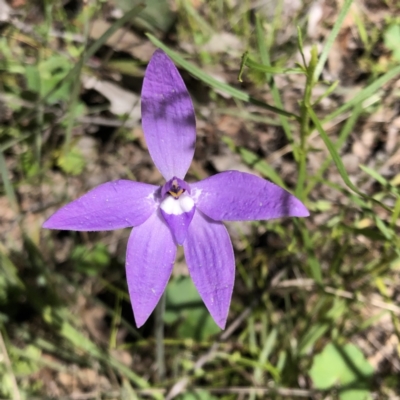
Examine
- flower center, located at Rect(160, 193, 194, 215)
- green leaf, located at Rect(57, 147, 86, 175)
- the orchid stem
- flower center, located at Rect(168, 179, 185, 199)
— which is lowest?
the orchid stem

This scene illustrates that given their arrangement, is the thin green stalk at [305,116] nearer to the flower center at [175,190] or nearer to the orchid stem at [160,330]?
the flower center at [175,190]

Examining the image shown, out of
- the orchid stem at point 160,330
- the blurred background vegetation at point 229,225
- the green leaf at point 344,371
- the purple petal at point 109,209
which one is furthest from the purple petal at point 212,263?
the green leaf at point 344,371

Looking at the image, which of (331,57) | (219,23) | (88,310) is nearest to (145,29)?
(219,23)

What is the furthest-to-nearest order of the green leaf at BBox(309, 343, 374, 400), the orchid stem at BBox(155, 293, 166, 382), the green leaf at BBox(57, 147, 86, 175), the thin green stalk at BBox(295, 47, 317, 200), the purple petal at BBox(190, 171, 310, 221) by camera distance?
1. the green leaf at BBox(57, 147, 86, 175)
2. the green leaf at BBox(309, 343, 374, 400)
3. the orchid stem at BBox(155, 293, 166, 382)
4. the thin green stalk at BBox(295, 47, 317, 200)
5. the purple petal at BBox(190, 171, 310, 221)

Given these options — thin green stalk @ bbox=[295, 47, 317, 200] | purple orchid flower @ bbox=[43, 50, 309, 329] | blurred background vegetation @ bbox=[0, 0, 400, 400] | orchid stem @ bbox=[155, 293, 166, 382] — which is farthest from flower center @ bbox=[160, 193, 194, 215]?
blurred background vegetation @ bbox=[0, 0, 400, 400]

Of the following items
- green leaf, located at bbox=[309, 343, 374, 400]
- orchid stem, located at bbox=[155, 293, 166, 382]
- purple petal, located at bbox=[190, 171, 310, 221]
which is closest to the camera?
purple petal, located at bbox=[190, 171, 310, 221]

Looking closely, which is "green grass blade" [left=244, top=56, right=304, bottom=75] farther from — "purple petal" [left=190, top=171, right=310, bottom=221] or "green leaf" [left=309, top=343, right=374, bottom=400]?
"green leaf" [left=309, top=343, right=374, bottom=400]

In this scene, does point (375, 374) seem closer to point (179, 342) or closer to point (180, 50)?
point (179, 342)
